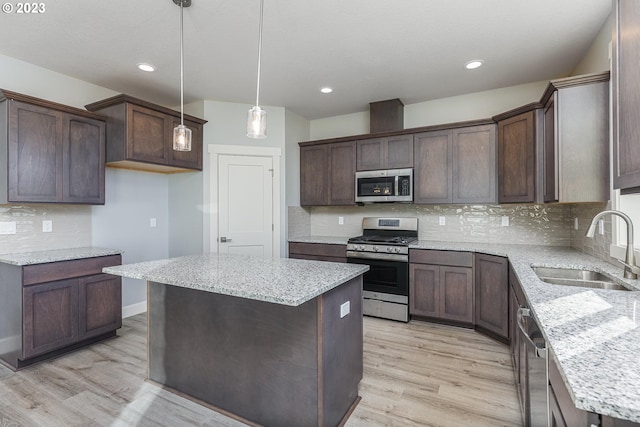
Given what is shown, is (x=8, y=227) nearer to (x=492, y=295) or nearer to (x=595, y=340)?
(x=595, y=340)

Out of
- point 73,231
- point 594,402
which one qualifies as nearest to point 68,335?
point 73,231

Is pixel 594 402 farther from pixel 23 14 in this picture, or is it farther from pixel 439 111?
pixel 439 111

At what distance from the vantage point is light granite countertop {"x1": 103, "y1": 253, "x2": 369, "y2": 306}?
150 centimetres

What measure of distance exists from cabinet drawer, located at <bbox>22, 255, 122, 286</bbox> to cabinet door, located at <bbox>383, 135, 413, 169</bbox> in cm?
317

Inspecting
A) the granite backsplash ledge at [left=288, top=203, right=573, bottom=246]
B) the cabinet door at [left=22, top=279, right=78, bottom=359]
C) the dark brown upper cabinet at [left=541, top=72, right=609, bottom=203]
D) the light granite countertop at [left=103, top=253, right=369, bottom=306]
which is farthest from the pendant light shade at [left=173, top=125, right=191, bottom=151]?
the dark brown upper cabinet at [left=541, top=72, right=609, bottom=203]

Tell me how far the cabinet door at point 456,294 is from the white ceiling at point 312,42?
2.07 meters

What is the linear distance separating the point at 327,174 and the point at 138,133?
2288 millimetres

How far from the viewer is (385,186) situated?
155 inches

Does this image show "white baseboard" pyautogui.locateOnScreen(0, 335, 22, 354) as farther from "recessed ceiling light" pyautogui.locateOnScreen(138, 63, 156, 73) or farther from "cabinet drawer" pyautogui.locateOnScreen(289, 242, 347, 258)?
"cabinet drawer" pyautogui.locateOnScreen(289, 242, 347, 258)

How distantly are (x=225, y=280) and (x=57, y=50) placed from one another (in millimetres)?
2697

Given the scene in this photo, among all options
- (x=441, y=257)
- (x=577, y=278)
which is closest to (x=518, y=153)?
(x=441, y=257)

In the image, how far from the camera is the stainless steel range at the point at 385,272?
11.7ft

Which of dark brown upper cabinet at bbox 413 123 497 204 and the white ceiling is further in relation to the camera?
dark brown upper cabinet at bbox 413 123 497 204

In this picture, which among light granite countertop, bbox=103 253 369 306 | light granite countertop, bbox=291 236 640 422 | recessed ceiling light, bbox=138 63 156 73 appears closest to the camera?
light granite countertop, bbox=291 236 640 422
